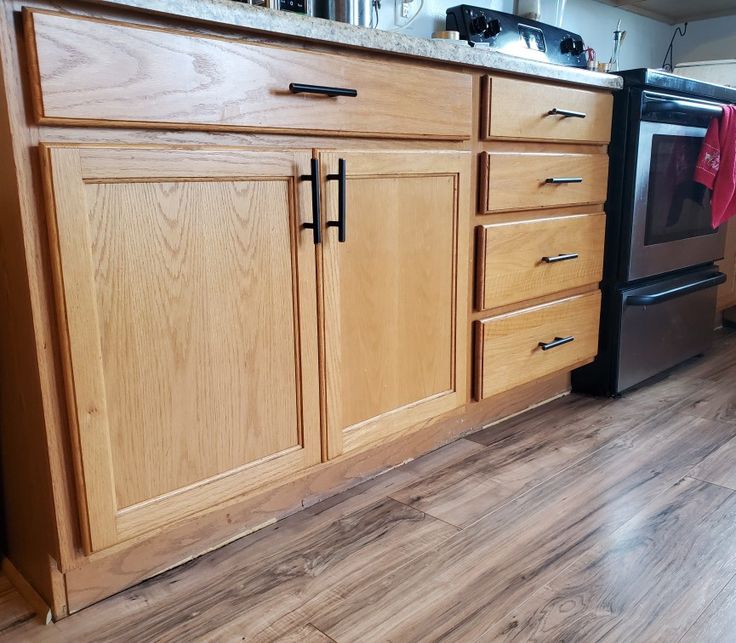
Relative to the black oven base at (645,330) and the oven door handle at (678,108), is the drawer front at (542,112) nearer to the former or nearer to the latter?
the oven door handle at (678,108)

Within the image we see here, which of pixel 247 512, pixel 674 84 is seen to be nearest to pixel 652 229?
pixel 674 84

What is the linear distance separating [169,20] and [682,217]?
1668 mm

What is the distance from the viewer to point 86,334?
0.92 m

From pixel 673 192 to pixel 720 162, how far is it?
17 cm

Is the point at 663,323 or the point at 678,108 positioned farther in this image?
the point at 663,323

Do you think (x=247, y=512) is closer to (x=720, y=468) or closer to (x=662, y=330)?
(x=720, y=468)

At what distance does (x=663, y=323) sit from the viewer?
2082 mm

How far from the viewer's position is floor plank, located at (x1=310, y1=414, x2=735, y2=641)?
3.34 ft

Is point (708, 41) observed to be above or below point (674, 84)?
above

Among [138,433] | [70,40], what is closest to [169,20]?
[70,40]

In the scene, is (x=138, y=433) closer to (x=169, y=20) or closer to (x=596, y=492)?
(x=169, y=20)

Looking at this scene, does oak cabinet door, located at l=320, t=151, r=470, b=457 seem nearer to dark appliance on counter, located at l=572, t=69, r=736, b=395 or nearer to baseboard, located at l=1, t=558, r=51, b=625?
baseboard, located at l=1, t=558, r=51, b=625

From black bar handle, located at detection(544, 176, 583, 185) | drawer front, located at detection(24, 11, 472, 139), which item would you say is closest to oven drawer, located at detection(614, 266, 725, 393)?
black bar handle, located at detection(544, 176, 583, 185)

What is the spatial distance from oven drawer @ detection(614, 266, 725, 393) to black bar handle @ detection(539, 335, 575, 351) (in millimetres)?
215
